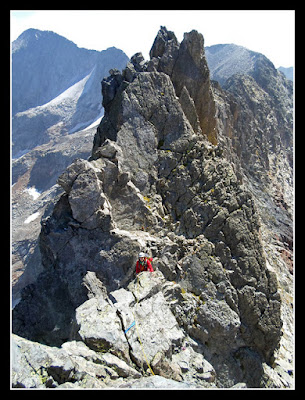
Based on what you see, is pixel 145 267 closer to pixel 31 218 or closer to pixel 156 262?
pixel 156 262

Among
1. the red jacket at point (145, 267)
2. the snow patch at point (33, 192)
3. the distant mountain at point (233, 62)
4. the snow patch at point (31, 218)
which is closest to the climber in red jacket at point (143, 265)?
the red jacket at point (145, 267)

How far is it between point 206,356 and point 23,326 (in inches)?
443

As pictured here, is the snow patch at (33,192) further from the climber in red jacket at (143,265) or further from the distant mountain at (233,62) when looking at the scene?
the climber in red jacket at (143,265)

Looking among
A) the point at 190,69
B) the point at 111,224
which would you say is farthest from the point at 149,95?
the point at 111,224

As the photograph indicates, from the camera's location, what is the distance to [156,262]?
21609 mm

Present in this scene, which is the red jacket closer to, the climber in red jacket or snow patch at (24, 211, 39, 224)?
the climber in red jacket

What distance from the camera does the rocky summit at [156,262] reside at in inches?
656

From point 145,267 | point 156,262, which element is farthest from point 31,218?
point 145,267

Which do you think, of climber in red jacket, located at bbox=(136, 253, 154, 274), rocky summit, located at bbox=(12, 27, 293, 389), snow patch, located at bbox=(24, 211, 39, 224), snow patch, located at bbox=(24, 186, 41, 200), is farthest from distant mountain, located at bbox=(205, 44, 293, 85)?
climber in red jacket, located at bbox=(136, 253, 154, 274)

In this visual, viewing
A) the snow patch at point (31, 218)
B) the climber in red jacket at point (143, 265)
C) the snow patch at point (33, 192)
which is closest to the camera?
the climber in red jacket at point (143, 265)

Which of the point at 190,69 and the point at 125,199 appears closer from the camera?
the point at 125,199

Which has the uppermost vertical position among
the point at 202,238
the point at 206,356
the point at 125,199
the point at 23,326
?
the point at 125,199

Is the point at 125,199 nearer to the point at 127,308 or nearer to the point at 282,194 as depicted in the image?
the point at 127,308

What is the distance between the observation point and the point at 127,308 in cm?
1750
